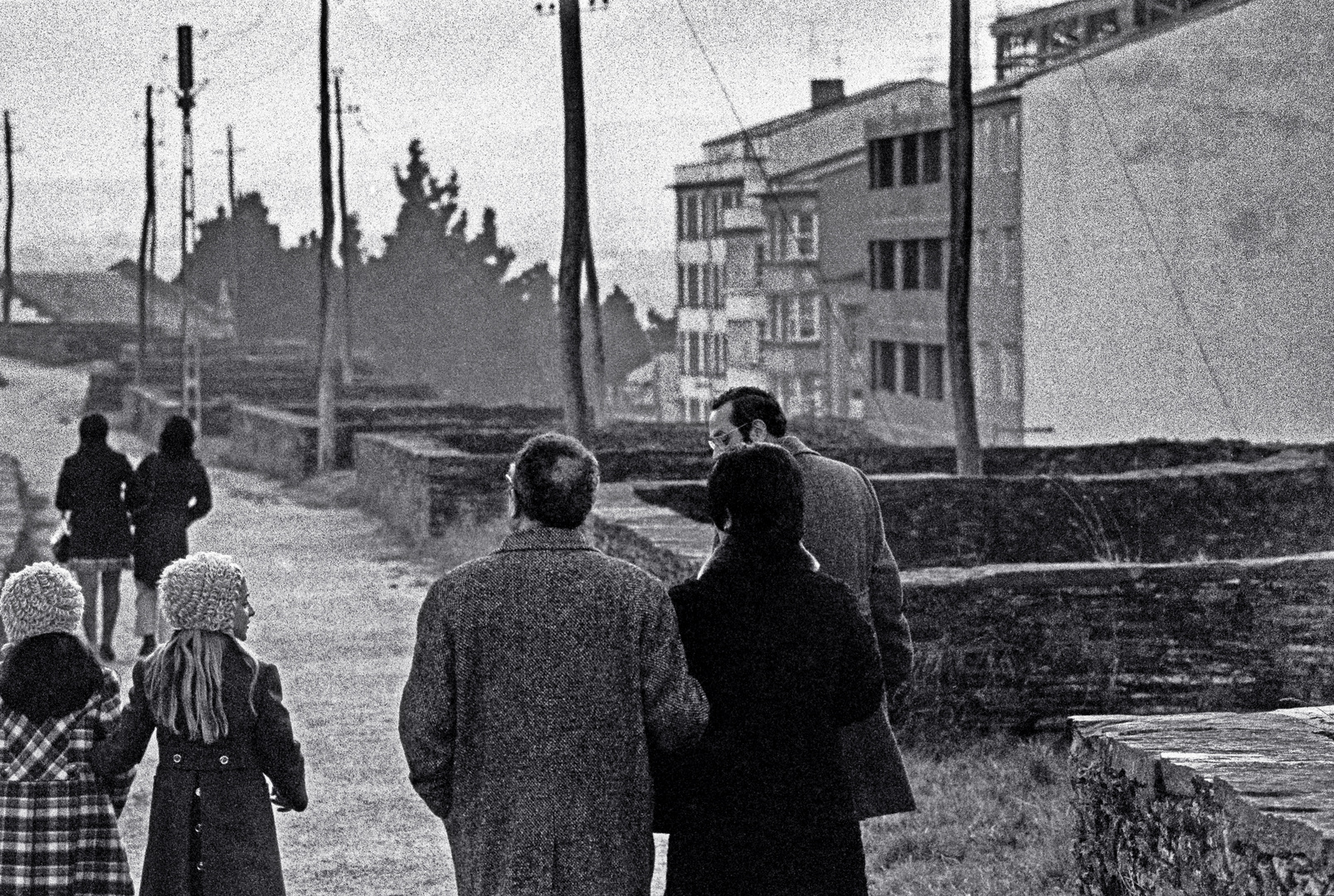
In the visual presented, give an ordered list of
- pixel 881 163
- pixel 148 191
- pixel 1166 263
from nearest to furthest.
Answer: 1. pixel 1166 263
2. pixel 881 163
3. pixel 148 191

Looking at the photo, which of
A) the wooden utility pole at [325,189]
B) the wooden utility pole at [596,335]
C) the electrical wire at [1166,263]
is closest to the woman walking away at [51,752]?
the electrical wire at [1166,263]

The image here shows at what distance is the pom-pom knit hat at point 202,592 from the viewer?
6242mm

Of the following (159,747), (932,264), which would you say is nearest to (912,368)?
(932,264)

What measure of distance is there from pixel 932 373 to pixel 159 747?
1879 inches

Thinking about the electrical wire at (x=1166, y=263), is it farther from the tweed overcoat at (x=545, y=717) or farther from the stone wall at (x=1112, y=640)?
the tweed overcoat at (x=545, y=717)

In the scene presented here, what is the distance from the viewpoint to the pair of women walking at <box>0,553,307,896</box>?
6312mm

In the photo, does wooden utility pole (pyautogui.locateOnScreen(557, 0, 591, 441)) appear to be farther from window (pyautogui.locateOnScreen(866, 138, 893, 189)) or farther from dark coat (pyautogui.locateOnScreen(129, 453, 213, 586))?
window (pyautogui.locateOnScreen(866, 138, 893, 189))

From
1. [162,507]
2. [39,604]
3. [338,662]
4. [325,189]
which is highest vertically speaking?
[325,189]

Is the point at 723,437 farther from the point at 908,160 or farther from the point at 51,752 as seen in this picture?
the point at 908,160

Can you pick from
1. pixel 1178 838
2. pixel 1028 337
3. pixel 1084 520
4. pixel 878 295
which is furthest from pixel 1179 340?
pixel 1178 838

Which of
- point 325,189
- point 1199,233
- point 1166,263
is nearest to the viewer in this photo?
point 1199,233

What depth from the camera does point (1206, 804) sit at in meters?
5.65

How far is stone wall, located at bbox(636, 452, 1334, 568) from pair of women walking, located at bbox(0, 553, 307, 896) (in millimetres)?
11140

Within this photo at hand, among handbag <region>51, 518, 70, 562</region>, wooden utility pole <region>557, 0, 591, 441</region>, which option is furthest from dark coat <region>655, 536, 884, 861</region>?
wooden utility pole <region>557, 0, 591, 441</region>
